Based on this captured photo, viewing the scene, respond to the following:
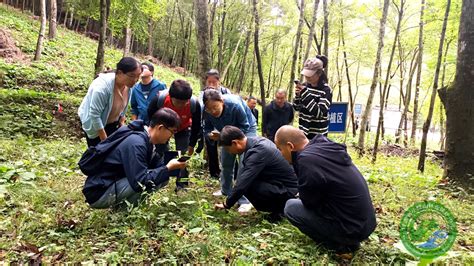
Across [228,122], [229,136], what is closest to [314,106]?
[228,122]

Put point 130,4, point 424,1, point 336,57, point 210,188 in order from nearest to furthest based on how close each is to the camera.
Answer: point 210,188 < point 424,1 < point 130,4 < point 336,57

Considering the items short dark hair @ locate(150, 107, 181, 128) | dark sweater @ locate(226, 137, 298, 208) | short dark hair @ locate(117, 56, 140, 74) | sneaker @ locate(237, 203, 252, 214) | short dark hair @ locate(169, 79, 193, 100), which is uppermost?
short dark hair @ locate(117, 56, 140, 74)

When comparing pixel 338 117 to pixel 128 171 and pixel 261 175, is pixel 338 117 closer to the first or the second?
pixel 261 175

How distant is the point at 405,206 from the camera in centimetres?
463

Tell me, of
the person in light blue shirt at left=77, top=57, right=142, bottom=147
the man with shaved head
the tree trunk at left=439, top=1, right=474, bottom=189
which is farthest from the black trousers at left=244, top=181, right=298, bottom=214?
the tree trunk at left=439, top=1, right=474, bottom=189

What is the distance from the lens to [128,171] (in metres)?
3.22

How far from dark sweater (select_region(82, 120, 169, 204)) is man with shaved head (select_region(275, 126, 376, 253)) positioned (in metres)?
1.50

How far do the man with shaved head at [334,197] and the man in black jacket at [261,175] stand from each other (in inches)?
28.8

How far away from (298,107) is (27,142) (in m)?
5.26

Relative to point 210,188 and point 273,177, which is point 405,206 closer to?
point 273,177

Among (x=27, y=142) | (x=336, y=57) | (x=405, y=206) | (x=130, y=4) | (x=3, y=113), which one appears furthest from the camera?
(x=336, y=57)

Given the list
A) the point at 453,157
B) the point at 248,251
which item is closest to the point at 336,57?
the point at 453,157

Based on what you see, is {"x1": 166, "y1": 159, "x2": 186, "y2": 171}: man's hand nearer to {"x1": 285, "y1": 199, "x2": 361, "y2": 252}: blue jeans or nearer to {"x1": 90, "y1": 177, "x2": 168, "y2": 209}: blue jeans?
{"x1": 90, "y1": 177, "x2": 168, "y2": 209}: blue jeans

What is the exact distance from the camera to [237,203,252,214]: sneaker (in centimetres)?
416
